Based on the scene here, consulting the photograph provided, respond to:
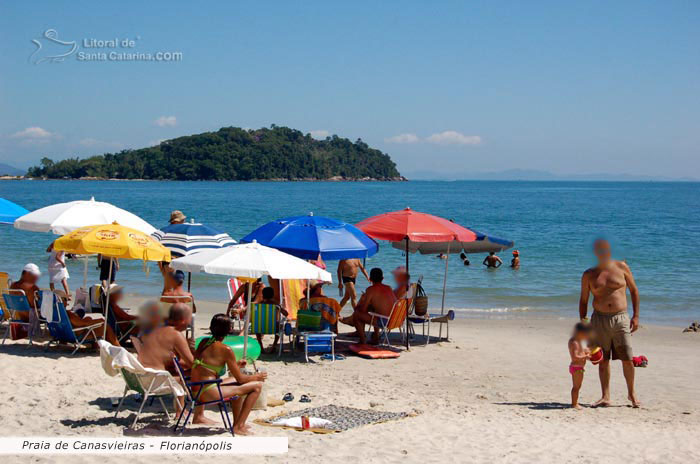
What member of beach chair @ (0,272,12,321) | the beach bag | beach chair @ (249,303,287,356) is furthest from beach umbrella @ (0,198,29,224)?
the beach bag

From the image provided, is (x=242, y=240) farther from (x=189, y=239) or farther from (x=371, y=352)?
(x=371, y=352)

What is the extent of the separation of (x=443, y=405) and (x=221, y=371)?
249cm

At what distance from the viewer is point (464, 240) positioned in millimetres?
10211

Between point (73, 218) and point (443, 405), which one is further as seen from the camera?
point (73, 218)

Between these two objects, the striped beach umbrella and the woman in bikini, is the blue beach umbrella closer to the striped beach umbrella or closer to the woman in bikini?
the striped beach umbrella

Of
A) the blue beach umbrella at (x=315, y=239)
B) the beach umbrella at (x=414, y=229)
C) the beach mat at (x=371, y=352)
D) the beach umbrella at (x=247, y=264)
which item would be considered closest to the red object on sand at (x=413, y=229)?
the beach umbrella at (x=414, y=229)

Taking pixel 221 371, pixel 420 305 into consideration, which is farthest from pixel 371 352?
pixel 221 371

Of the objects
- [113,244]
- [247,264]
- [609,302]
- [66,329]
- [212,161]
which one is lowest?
[66,329]

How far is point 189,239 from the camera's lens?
921 cm

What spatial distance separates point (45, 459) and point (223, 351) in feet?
4.74

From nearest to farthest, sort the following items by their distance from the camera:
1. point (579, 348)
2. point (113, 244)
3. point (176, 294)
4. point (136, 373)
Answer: point (136, 373) → point (579, 348) → point (113, 244) → point (176, 294)

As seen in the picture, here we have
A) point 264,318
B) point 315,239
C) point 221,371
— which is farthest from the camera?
point 315,239

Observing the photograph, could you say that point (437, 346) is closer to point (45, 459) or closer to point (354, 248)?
point (354, 248)

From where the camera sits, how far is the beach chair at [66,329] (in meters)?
8.32
